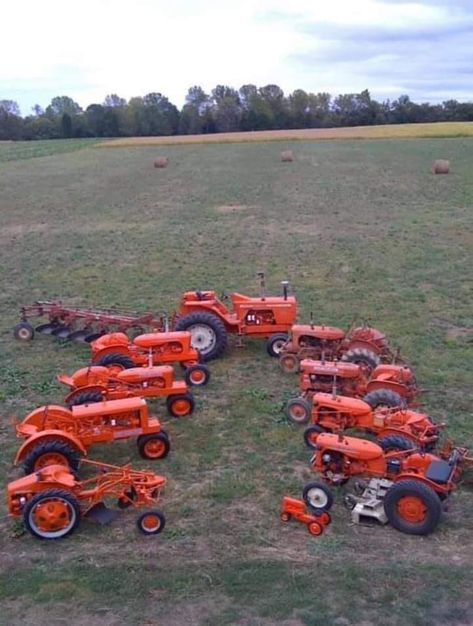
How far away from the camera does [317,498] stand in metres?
6.54

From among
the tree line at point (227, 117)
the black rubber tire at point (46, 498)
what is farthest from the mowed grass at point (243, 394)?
the tree line at point (227, 117)

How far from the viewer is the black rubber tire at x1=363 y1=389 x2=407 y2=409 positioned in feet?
26.3

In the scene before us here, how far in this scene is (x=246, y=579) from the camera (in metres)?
5.59

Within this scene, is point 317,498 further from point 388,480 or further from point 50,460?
point 50,460

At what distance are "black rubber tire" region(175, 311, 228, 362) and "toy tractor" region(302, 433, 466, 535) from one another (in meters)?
3.63

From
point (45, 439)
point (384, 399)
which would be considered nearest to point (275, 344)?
point (384, 399)

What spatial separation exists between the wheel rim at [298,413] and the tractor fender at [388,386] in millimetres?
810

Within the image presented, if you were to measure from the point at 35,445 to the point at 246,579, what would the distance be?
2.63 meters

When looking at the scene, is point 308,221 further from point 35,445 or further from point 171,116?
point 171,116

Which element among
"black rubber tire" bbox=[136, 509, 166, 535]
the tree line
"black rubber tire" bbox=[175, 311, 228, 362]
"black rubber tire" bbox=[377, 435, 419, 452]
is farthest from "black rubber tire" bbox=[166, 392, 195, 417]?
the tree line

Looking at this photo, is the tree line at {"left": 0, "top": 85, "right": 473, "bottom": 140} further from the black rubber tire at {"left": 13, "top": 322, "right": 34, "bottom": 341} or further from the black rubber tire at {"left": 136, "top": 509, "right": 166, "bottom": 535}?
the black rubber tire at {"left": 136, "top": 509, "right": 166, "bottom": 535}

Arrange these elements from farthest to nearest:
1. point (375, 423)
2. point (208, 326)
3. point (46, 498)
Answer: point (208, 326), point (375, 423), point (46, 498)

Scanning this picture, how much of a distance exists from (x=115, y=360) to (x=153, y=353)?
590 mm

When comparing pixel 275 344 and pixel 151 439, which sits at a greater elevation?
pixel 275 344
